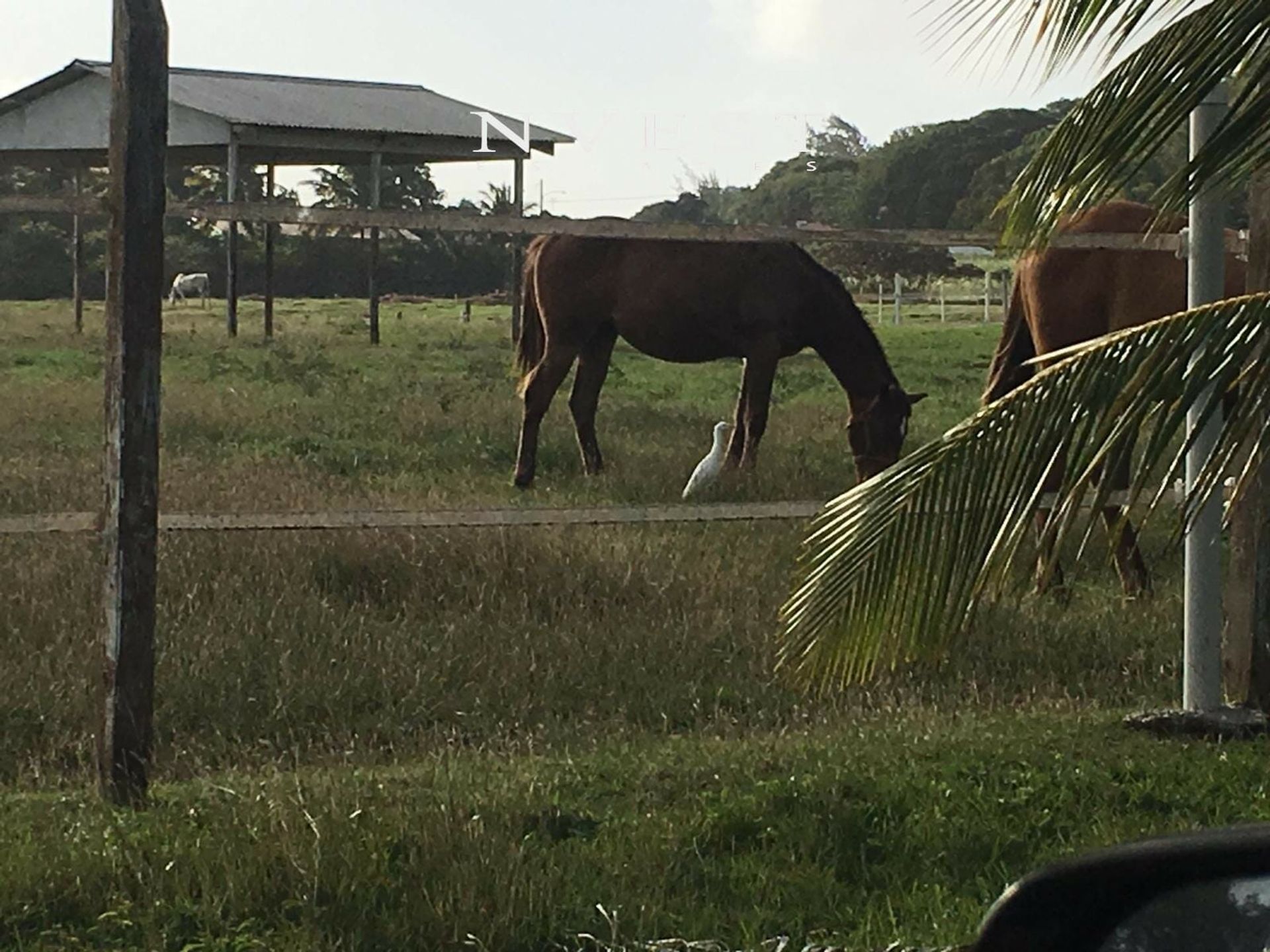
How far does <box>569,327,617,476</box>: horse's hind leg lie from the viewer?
10.3 m

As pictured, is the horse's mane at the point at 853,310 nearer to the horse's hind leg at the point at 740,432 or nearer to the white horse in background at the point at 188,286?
the horse's hind leg at the point at 740,432

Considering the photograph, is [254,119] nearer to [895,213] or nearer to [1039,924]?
[895,213]

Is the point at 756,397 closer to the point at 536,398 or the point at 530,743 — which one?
the point at 536,398

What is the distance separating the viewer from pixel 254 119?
2062 cm

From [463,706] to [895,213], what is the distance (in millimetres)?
23561

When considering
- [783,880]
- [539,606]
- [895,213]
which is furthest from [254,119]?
[783,880]

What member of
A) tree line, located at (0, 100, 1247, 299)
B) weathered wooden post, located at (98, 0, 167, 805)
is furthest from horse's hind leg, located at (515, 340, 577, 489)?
tree line, located at (0, 100, 1247, 299)

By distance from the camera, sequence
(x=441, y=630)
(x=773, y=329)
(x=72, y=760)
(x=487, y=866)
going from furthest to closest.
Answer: (x=773, y=329) < (x=441, y=630) < (x=72, y=760) < (x=487, y=866)

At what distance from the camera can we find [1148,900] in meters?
1.60

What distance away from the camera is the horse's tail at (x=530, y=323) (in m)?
10.7

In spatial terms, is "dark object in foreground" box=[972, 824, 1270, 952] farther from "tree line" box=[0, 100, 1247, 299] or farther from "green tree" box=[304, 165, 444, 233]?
"green tree" box=[304, 165, 444, 233]

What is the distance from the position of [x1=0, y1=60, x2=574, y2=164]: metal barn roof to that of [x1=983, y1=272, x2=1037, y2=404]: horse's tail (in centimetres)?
A: 1301

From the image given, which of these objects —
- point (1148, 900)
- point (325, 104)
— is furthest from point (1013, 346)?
point (325, 104)

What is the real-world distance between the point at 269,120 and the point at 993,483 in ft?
59.7
